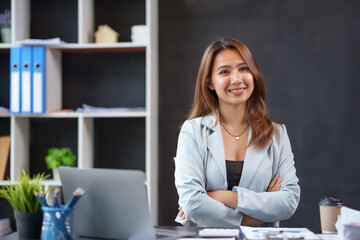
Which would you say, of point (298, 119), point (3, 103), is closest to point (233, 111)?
point (298, 119)

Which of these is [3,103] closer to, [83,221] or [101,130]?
[101,130]

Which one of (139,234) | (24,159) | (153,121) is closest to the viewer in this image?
(139,234)

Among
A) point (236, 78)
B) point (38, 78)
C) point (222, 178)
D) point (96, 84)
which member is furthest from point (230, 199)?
point (96, 84)

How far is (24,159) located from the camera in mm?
3344

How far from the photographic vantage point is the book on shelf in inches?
126

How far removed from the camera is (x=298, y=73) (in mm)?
3316

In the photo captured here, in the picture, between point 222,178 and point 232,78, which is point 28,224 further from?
point 232,78

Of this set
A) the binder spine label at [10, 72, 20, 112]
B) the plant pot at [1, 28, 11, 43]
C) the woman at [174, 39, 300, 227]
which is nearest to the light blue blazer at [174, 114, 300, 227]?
the woman at [174, 39, 300, 227]

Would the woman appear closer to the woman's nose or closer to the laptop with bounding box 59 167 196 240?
the woman's nose

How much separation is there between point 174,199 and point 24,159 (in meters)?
1.17

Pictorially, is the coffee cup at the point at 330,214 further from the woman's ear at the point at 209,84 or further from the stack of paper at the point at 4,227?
the stack of paper at the point at 4,227

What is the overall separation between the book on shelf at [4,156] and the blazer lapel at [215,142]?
68.9 inches

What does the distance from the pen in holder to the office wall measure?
2.03 meters

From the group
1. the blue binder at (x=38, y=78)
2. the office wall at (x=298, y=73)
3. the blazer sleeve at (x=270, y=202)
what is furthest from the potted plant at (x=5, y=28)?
the blazer sleeve at (x=270, y=202)
